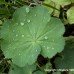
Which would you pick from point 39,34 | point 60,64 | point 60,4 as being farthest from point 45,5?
point 60,64

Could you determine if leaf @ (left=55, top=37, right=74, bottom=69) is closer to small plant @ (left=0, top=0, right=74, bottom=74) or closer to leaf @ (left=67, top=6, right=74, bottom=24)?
small plant @ (left=0, top=0, right=74, bottom=74)

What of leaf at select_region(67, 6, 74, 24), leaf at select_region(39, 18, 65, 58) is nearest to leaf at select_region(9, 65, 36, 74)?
leaf at select_region(39, 18, 65, 58)

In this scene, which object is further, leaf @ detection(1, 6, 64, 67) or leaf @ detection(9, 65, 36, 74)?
leaf @ detection(9, 65, 36, 74)

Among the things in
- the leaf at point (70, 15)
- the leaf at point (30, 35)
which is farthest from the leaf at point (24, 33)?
the leaf at point (70, 15)

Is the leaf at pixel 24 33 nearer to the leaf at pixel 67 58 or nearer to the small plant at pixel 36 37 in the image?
the small plant at pixel 36 37

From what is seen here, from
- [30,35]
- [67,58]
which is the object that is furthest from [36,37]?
[67,58]

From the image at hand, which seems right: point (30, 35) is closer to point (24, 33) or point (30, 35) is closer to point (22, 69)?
point (24, 33)

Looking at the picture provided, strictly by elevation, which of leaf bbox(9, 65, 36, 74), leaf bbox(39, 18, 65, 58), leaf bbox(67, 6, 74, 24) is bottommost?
leaf bbox(9, 65, 36, 74)
